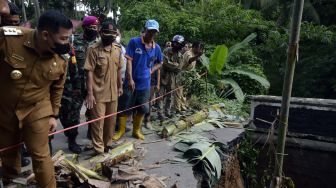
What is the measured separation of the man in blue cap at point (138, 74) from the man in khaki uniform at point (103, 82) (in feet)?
2.24

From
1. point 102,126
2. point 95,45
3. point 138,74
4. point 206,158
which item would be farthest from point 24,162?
point 206,158

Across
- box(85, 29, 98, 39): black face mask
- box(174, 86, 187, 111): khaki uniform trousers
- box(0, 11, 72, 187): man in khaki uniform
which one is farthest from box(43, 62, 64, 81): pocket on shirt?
box(174, 86, 187, 111): khaki uniform trousers

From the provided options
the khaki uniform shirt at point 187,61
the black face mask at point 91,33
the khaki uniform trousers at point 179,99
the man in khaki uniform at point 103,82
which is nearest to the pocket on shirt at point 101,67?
the man in khaki uniform at point 103,82

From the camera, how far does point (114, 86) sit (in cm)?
499

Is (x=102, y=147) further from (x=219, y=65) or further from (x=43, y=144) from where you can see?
(x=219, y=65)

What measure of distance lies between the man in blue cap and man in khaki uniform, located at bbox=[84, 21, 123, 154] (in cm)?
68

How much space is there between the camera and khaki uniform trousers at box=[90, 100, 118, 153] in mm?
4773

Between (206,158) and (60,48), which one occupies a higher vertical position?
(60,48)

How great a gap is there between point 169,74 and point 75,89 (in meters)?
2.89

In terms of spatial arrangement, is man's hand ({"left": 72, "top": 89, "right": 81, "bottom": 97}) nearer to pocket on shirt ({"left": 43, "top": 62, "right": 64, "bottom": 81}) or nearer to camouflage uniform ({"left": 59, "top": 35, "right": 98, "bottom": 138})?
camouflage uniform ({"left": 59, "top": 35, "right": 98, "bottom": 138})

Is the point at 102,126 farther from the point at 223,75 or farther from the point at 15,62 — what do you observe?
the point at 223,75

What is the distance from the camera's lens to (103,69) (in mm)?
4852

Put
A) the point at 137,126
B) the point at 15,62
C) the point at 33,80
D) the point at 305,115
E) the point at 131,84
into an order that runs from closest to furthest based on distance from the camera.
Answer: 1. the point at 15,62
2. the point at 33,80
3. the point at 131,84
4. the point at 137,126
5. the point at 305,115

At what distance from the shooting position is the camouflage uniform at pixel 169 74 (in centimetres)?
733
